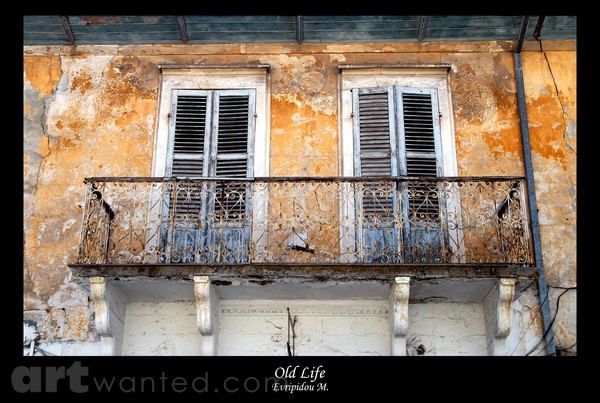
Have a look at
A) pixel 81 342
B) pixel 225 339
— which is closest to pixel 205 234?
pixel 225 339

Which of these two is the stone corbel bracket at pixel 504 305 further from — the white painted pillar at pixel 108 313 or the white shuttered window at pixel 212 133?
the white painted pillar at pixel 108 313

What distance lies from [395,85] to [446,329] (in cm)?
295

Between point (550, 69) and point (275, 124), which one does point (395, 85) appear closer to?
point (275, 124)

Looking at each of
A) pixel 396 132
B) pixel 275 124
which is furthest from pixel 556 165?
pixel 275 124

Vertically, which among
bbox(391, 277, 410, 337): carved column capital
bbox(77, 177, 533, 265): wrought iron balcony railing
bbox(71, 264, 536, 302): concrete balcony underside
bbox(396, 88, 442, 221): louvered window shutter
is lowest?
bbox(391, 277, 410, 337): carved column capital

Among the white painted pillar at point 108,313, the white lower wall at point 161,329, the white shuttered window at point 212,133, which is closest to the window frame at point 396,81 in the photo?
the white shuttered window at point 212,133

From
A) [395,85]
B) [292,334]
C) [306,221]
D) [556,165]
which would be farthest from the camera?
[395,85]

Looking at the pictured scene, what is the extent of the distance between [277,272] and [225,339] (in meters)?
1.08

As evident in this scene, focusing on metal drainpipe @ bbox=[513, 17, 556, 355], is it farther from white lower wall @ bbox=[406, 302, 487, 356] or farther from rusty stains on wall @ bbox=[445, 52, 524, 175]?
white lower wall @ bbox=[406, 302, 487, 356]

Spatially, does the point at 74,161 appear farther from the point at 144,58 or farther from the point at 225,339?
the point at 225,339

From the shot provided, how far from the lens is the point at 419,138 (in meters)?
9.48

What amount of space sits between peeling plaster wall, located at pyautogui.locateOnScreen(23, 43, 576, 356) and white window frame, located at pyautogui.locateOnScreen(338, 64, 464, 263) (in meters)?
0.08

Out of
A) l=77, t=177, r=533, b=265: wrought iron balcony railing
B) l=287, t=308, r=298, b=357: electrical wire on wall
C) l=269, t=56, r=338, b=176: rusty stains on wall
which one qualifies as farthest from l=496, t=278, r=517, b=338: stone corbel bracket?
l=269, t=56, r=338, b=176: rusty stains on wall

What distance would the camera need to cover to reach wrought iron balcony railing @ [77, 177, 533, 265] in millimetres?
8359
